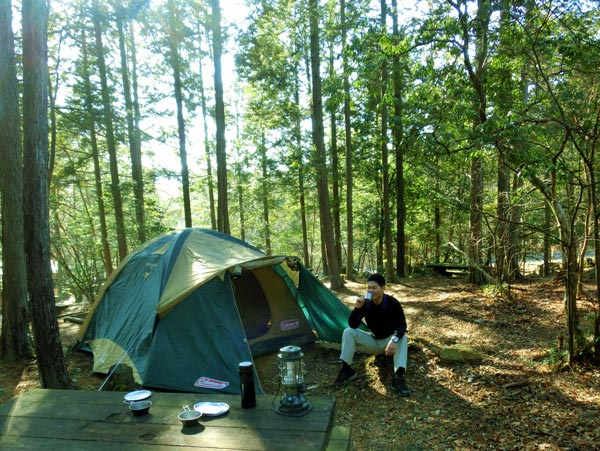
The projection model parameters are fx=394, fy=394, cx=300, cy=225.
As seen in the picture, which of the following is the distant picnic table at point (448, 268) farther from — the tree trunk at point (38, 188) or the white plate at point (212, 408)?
the white plate at point (212, 408)

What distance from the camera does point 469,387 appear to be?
13.4ft

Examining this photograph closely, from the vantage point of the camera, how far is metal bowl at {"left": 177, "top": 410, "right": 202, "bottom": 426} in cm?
204

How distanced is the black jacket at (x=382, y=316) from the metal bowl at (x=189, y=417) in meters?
2.76

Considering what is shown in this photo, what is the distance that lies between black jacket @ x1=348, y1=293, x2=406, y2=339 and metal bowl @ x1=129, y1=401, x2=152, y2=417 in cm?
281

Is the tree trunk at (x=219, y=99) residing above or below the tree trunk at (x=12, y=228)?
above

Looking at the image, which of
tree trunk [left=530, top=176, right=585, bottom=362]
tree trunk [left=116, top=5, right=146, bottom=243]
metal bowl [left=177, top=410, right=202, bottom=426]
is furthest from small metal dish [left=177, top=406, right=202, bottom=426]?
tree trunk [left=116, top=5, right=146, bottom=243]

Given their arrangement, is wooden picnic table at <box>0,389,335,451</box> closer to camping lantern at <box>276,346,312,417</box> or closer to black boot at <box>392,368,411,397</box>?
camping lantern at <box>276,346,312,417</box>

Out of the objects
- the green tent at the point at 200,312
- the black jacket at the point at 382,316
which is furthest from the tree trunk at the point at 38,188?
the black jacket at the point at 382,316

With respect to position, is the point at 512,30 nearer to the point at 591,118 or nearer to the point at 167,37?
the point at 591,118

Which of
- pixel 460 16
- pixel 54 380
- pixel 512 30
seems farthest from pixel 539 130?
pixel 54 380

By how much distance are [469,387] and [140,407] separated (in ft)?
10.9

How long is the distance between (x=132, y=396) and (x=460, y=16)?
16.9 ft

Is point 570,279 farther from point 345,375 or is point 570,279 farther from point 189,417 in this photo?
point 189,417

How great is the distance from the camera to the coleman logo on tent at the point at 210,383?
14.4ft
